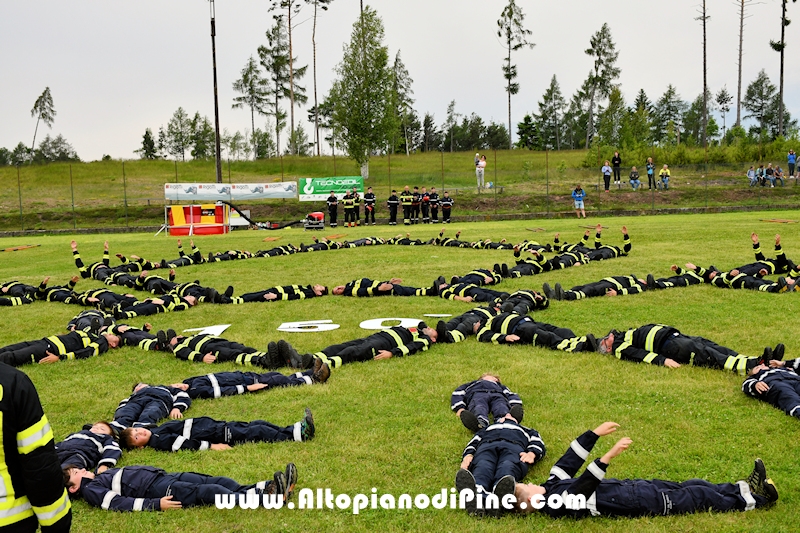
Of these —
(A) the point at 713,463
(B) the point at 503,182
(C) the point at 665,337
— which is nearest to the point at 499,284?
(C) the point at 665,337

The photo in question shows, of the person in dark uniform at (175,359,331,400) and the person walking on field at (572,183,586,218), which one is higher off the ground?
the person walking on field at (572,183,586,218)

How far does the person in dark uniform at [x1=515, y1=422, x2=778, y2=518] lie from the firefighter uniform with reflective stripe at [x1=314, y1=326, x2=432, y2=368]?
13.0ft

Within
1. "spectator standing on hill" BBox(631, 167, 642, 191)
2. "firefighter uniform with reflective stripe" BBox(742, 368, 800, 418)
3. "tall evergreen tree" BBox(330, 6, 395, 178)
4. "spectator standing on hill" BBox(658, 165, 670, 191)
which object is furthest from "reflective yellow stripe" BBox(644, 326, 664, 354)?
"tall evergreen tree" BBox(330, 6, 395, 178)

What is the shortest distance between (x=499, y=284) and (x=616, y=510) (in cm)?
952

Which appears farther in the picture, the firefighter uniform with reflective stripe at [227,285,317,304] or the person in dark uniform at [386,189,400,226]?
the person in dark uniform at [386,189,400,226]

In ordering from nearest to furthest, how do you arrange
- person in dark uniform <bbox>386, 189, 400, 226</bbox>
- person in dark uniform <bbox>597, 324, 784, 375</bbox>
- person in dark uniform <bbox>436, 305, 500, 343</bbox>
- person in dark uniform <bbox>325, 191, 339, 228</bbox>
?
person in dark uniform <bbox>597, 324, 784, 375</bbox> → person in dark uniform <bbox>436, 305, 500, 343</bbox> → person in dark uniform <bbox>325, 191, 339, 228</bbox> → person in dark uniform <bbox>386, 189, 400, 226</bbox>

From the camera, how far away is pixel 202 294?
13.2 m

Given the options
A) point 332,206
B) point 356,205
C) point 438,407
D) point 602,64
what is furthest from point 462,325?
point 602,64

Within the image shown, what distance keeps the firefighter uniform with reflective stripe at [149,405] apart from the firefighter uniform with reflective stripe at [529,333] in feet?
13.5

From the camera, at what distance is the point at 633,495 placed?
167 inches

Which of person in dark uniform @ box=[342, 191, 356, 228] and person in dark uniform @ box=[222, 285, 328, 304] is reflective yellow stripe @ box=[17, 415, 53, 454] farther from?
person in dark uniform @ box=[342, 191, 356, 228]

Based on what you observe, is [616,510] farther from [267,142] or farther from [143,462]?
[267,142]

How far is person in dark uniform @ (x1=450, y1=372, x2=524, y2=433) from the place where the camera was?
559cm

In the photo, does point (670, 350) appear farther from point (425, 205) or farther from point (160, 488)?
point (425, 205)
